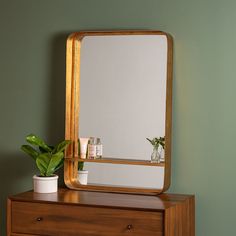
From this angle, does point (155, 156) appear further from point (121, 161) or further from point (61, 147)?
point (61, 147)

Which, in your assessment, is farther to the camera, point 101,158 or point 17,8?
point 17,8

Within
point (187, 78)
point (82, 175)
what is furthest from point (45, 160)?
point (187, 78)

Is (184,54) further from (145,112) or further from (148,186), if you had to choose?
(148,186)

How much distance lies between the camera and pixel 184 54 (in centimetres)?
327

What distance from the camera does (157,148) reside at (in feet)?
10.7

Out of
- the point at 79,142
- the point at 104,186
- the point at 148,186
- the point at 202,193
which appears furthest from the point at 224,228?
the point at 79,142

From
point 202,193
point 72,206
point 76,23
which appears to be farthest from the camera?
point 76,23

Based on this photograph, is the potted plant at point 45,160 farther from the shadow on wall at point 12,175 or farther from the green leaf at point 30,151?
the shadow on wall at point 12,175

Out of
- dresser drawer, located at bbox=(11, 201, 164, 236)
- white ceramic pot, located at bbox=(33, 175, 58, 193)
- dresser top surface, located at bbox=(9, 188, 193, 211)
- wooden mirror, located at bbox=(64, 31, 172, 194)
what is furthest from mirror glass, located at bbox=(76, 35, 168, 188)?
dresser drawer, located at bbox=(11, 201, 164, 236)

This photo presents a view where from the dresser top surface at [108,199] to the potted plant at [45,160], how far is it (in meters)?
0.05

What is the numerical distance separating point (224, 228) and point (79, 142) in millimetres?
899

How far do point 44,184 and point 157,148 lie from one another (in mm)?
620

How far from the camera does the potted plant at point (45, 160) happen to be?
325cm

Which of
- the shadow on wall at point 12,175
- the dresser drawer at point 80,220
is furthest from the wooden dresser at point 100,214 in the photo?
the shadow on wall at point 12,175
